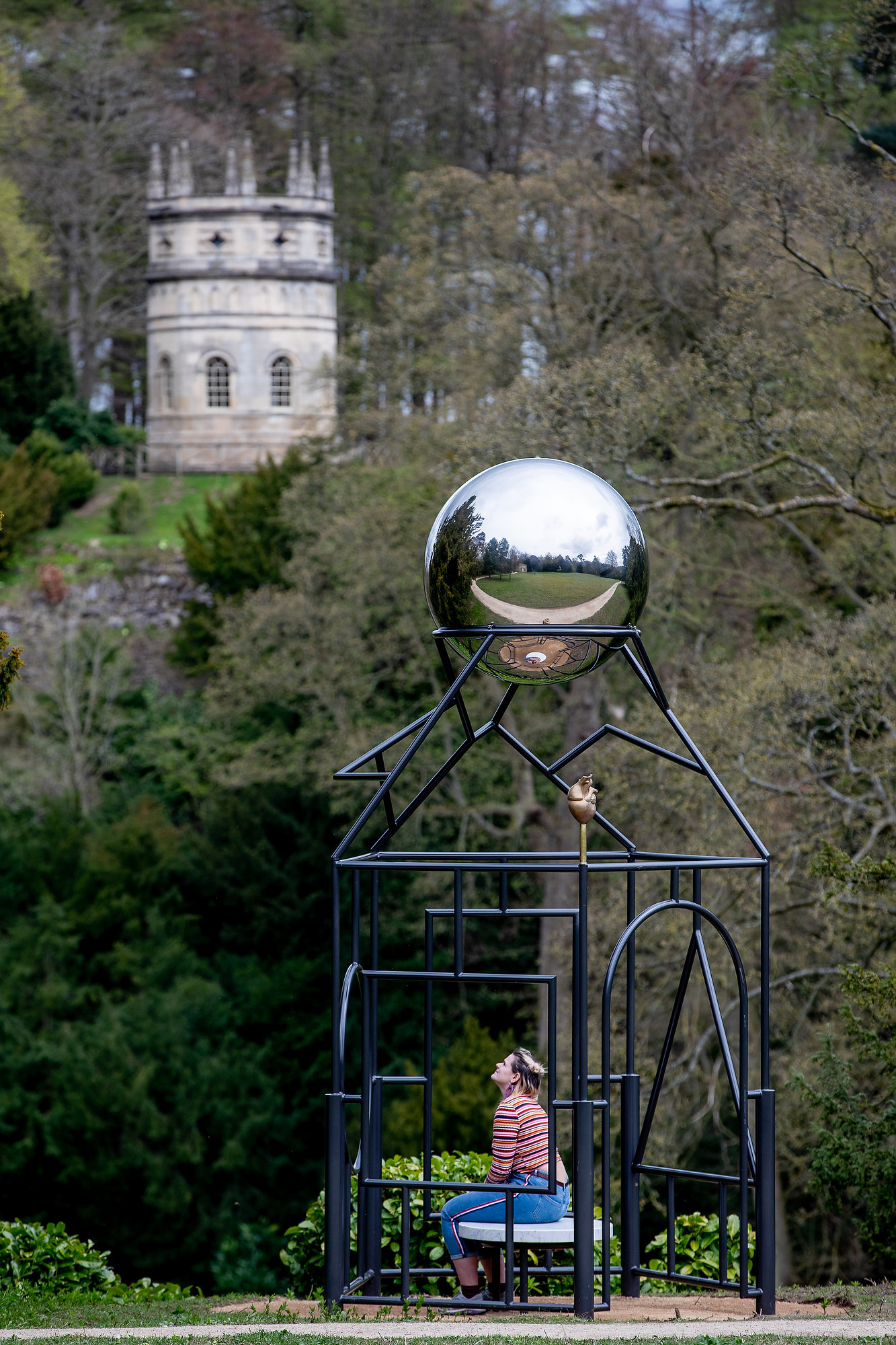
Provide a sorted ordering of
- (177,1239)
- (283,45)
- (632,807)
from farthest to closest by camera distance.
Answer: (283,45), (177,1239), (632,807)

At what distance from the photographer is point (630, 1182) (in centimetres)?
691

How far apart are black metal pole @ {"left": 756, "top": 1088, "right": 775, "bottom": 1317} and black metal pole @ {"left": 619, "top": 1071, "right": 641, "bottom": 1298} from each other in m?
0.50

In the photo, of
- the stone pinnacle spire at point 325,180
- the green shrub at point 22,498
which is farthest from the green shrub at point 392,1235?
the stone pinnacle spire at point 325,180

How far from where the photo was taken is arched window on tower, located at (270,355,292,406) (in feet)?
155

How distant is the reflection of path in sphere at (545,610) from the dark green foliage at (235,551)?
24.0m

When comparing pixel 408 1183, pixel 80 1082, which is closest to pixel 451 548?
pixel 408 1183

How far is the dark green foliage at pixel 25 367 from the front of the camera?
42656 millimetres

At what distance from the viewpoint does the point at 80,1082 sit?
22.9 m

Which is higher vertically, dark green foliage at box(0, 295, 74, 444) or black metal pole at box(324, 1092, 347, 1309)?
dark green foliage at box(0, 295, 74, 444)

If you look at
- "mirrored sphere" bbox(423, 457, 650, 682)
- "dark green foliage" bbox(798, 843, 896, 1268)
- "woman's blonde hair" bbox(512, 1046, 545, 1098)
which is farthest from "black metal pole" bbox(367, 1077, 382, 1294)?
"dark green foliage" bbox(798, 843, 896, 1268)

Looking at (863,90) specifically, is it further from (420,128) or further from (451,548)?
(420,128)

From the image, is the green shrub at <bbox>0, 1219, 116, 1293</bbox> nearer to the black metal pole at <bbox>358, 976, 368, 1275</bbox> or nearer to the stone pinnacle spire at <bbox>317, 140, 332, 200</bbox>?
the black metal pole at <bbox>358, 976, 368, 1275</bbox>

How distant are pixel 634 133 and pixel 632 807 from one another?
13380mm

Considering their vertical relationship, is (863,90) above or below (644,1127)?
above
